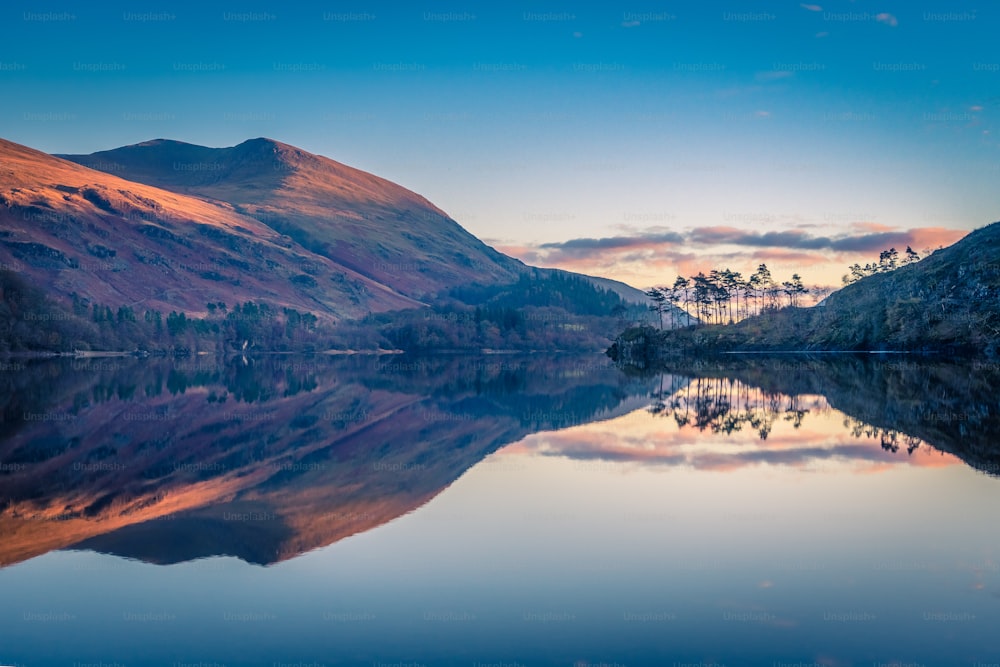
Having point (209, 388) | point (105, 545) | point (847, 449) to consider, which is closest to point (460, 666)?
point (105, 545)

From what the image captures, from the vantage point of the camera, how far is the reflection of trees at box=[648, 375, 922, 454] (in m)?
28.0

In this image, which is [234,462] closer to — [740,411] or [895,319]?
[740,411]

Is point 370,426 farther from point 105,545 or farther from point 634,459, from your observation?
point 105,545

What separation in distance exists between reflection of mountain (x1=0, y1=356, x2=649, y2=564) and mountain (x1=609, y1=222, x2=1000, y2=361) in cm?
6994

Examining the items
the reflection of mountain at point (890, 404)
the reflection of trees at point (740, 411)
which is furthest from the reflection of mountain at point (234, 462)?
the reflection of mountain at point (890, 404)

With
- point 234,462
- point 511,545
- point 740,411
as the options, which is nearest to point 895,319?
point 740,411

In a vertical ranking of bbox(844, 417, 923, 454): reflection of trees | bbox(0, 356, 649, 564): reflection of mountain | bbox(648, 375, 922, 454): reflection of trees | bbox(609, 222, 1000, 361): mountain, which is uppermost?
bbox(609, 222, 1000, 361): mountain

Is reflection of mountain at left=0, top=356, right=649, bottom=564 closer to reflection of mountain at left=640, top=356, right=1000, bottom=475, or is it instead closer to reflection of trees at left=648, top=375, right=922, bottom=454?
reflection of trees at left=648, top=375, right=922, bottom=454

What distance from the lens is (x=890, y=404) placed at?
36625 millimetres

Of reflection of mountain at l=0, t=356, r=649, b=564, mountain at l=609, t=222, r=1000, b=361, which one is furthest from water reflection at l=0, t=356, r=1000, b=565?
mountain at l=609, t=222, r=1000, b=361

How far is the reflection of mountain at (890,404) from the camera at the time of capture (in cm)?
2545

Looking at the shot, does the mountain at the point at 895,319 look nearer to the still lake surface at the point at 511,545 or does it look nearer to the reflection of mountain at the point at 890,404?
the reflection of mountain at the point at 890,404

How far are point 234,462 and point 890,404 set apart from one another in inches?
1093

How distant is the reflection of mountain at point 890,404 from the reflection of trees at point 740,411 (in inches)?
1.5
